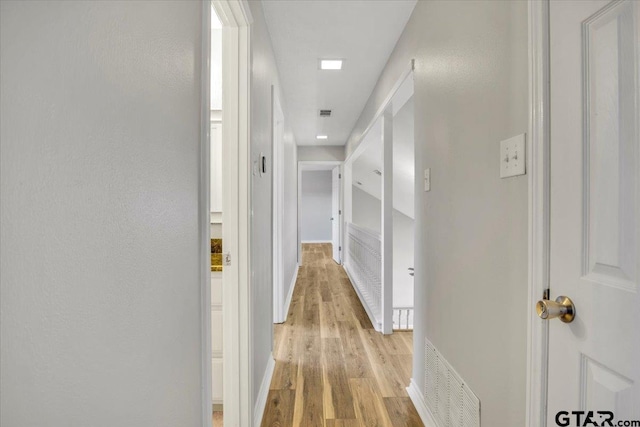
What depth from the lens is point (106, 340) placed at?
52 cm

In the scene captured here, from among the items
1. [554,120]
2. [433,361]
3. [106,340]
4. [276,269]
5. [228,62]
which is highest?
[228,62]

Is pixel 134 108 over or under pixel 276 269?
over

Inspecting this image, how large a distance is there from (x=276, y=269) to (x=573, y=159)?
271cm

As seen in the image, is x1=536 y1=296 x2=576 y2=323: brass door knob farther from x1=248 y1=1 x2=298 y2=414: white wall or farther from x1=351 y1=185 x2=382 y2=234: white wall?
x1=351 y1=185 x2=382 y2=234: white wall

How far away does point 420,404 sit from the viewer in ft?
6.04

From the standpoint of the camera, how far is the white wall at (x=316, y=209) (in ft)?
34.2

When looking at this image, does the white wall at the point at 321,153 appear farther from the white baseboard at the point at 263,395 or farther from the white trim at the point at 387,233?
the white baseboard at the point at 263,395

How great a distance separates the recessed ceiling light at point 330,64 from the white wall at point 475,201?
0.92m

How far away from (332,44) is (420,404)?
8.21 feet

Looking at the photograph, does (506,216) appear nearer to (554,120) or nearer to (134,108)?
(554,120)

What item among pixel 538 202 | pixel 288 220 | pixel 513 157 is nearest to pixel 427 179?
pixel 513 157

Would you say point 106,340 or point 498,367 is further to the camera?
point 498,367

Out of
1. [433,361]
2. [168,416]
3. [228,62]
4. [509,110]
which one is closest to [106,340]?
[168,416]

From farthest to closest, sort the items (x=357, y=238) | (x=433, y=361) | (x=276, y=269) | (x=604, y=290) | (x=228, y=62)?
(x=357, y=238) < (x=276, y=269) < (x=433, y=361) < (x=228, y=62) < (x=604, y=290)
